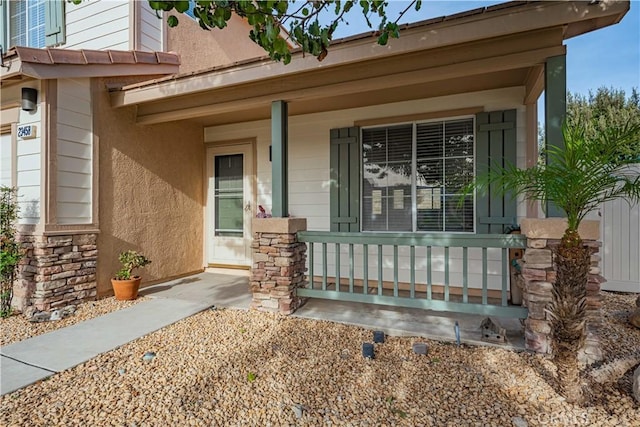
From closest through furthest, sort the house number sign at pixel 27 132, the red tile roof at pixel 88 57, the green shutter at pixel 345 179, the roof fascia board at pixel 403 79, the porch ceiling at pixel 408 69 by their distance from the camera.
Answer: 1. the porch ceiling at pixel 408 69
2. the roof fascia board at pixel 403 79
3. the red tile roof at pixel 88 57
4. the house number sign at pixel 27 132
5. the green shutter at pixel 345 179

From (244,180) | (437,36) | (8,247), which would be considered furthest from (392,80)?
(8,247)

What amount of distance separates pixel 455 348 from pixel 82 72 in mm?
5081

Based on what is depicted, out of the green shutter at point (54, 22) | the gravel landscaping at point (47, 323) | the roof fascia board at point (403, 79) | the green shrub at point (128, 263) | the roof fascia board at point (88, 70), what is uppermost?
the green shutter at point (54, 22)

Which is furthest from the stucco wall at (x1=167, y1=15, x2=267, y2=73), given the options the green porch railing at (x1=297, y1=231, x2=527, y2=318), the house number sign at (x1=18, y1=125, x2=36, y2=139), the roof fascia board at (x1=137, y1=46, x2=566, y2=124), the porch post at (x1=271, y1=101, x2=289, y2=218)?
the green porch railing at (x1=297, y1=231, x2=527, y2=318)

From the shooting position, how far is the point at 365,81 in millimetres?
3363

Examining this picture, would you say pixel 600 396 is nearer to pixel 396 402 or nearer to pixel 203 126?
pixel 396 402

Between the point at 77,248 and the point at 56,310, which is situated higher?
the point at 77,248

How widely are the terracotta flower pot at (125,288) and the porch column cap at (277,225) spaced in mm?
1859

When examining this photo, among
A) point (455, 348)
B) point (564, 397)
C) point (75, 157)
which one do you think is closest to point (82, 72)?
point (75, 157)

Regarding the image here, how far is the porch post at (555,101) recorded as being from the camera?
267 cm

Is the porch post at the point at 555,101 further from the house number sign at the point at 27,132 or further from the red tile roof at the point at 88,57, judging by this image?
the house number sign at the point at 27,132

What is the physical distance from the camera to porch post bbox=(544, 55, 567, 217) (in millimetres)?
2668

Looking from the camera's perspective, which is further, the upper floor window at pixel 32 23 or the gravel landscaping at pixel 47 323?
the upper floor window at pixel 32 23

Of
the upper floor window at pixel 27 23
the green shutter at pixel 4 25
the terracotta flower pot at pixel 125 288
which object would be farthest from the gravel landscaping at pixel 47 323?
the green shutter at pixel 4 25
